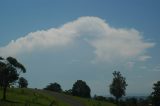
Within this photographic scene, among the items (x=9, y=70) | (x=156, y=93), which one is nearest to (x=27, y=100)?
(x=9, y=70)

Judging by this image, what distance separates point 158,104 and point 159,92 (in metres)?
3.66

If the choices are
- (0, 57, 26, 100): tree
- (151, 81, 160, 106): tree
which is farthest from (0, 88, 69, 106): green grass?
A: (151, 81, 160, 106): tree

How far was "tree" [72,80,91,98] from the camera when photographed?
12544 cm

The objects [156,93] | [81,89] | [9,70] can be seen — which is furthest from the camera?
[81,89]

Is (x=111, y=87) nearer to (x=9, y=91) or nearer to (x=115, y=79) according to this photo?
(x=115, y=79)

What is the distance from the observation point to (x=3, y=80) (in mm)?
74375

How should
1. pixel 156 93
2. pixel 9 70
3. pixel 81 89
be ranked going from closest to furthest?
pixel 9 70
pixel 156 93
pixel 81 89

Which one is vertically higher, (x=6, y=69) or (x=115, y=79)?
(x=115, y=79)

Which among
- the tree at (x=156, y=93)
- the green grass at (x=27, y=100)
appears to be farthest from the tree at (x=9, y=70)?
the tree at (x=156, y=93)

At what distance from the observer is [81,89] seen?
127m

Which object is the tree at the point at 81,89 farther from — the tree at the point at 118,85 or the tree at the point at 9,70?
the tree at the point at 9,70

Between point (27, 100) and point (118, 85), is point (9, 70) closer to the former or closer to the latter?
point (27, 100)

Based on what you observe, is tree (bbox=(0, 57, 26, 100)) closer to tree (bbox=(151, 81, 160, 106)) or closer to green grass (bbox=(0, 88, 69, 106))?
green grass (bbox=(0, 88, 69, 106))

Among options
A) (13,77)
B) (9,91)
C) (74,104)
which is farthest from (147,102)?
(13,77)
